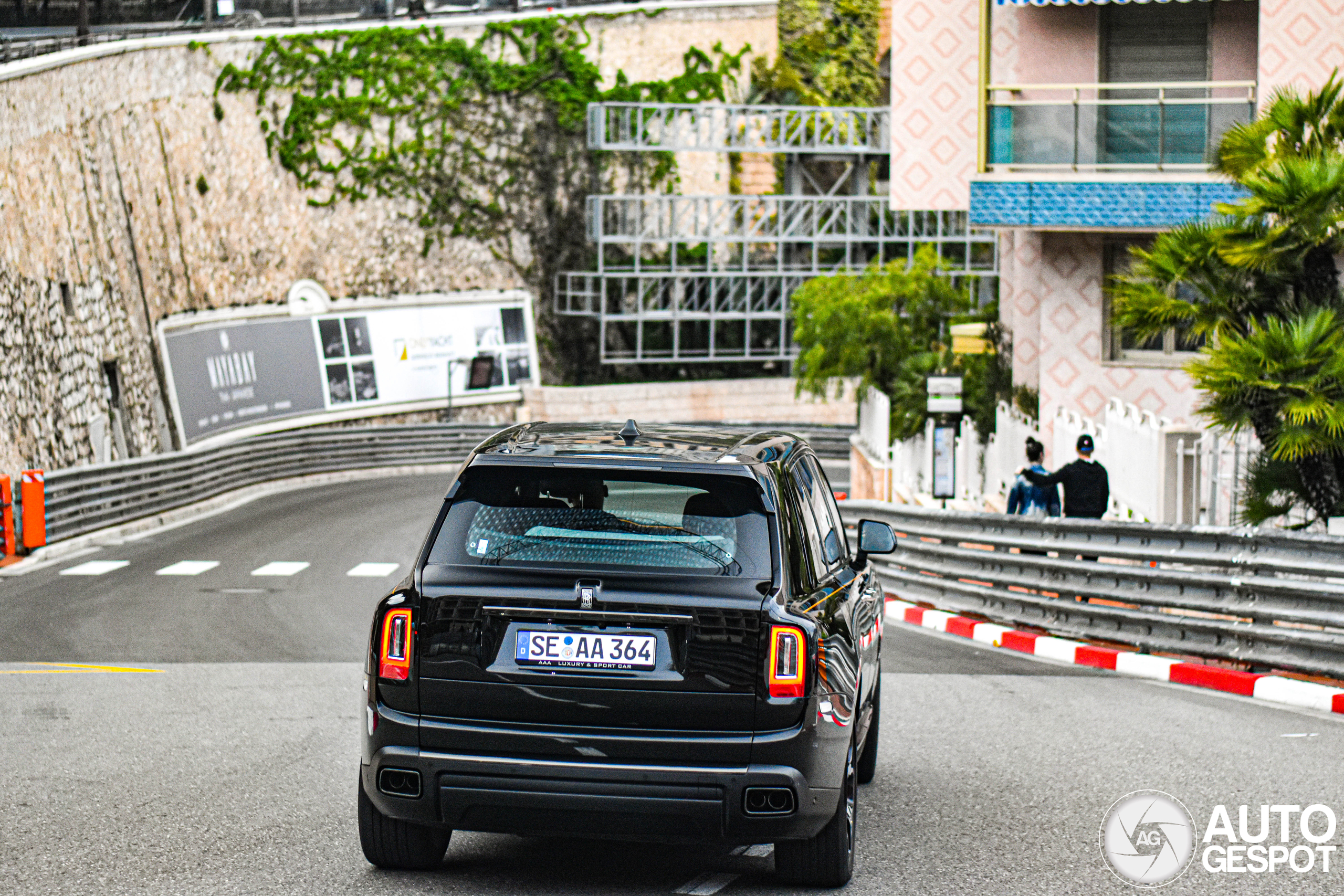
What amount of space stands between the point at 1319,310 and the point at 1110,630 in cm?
297

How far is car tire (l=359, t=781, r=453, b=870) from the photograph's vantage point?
19.9ft

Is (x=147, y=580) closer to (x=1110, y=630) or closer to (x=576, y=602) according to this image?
(x=1110, y=630)

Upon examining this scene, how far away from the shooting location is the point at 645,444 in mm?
6297

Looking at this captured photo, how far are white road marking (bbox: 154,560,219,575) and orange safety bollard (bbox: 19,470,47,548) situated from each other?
1907 millimetres

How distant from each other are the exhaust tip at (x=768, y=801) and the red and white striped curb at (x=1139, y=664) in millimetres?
6233

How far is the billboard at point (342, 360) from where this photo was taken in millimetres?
36500

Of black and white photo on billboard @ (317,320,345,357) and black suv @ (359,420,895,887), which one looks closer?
black suv @ (359,420,895,887)

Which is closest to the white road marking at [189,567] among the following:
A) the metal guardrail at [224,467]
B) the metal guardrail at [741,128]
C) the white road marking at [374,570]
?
the white road marking at [374,570]

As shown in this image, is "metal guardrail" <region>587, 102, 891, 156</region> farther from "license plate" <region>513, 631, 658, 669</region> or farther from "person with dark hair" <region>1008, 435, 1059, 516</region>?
"license plate" <region>513, 631, 658, 669</region>

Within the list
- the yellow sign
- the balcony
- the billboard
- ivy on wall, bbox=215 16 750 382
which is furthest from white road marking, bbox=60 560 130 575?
ivy on wall, bbox=215 16 750 382

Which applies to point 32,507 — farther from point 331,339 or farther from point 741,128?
point 741,128

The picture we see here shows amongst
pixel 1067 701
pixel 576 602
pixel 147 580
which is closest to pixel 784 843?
pixel 576 602

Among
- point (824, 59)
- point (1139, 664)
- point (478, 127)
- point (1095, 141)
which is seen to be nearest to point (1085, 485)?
point (1139, 664)

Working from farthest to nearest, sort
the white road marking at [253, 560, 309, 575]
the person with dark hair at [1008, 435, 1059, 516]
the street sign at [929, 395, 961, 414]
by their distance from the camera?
the street sign at [929, 395, 961, 414], the white road marking at [253, 560, 309, 575], the person with dark hair at [1008, 435, 1059, 516]
